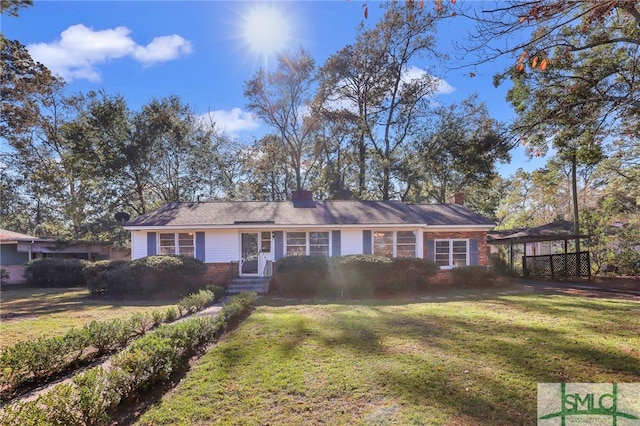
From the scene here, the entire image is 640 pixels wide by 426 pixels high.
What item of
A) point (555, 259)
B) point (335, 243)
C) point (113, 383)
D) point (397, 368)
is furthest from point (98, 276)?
point (555, 259)

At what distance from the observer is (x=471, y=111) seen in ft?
84.9

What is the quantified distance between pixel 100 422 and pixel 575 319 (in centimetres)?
882

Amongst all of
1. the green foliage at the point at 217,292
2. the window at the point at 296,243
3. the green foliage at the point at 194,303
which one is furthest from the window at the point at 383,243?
the green foliage at the point at 194,303

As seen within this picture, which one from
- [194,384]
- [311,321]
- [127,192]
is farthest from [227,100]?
[194,384]

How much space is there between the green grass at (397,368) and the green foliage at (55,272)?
1551cm

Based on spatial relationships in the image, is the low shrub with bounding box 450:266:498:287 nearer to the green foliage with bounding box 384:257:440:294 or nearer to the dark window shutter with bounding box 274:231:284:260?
the green foliage with bounding box 384:257:440:294

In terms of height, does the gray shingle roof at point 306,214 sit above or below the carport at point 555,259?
above

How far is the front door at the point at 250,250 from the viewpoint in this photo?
15742 mm

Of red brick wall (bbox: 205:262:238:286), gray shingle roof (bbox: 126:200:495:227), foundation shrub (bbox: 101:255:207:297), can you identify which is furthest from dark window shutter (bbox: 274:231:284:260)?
foundation shrub (bbox: 101:255:207:297)

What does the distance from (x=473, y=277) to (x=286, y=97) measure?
19.1 m

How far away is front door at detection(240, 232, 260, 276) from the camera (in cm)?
1574

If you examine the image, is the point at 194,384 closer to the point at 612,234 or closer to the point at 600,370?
the point at 600,370

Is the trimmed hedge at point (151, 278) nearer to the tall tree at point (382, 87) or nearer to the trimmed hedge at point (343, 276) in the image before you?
the trimmed hedge at point (343, 276)

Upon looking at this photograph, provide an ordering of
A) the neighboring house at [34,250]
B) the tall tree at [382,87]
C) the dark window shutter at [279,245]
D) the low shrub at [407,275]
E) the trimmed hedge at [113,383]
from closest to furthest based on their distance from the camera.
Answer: the trimmed hedge at [113,383] < the low shrub at [407,275] < the dark window shutter at [279,245] < the neighboring house at [34,250] < the tall tree at [382,87]
